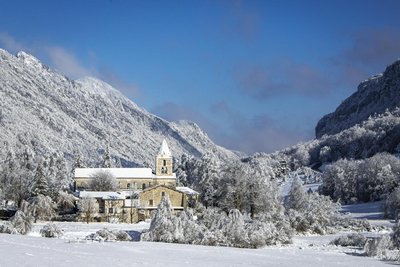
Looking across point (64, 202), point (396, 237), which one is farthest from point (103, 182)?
point (396, 237)

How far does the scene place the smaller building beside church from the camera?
267 ft

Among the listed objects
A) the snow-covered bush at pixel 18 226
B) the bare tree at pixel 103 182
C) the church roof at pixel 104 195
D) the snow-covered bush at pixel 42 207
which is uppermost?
the bare tree at pixel 103 182

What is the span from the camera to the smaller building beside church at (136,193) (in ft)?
267

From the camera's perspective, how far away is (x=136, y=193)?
8900cm

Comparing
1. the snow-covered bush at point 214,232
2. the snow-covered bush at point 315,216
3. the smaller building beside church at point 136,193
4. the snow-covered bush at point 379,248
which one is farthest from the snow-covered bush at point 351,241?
the smaller building beside church at point 136,193

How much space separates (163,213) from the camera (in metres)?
48.5

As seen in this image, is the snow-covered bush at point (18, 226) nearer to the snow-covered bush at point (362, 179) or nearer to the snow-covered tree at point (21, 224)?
the snow-covered tree at point (21, 224)

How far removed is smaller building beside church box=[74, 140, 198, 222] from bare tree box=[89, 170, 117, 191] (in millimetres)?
1934

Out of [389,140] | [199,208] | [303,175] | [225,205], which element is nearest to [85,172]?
[199,208]

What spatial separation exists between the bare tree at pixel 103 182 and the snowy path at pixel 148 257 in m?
59.4

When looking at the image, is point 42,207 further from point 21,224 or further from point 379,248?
point 379,248

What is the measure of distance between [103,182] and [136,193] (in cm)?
1027

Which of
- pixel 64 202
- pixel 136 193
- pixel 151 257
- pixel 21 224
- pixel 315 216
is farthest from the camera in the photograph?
pixel 136 193

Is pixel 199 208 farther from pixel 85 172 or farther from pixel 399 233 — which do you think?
pixel 399 233
